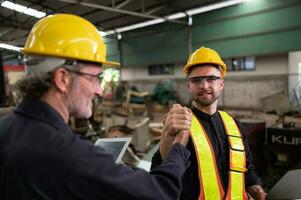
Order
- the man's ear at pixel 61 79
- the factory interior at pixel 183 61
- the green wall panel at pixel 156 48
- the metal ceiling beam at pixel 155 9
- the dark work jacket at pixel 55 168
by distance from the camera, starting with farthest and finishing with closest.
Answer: the green wall panel at pixel 156 48 < the metal ceiling beam at pixel 155 9 < the factory interior at pixel 183 61 < the man's ear at pixel 61 79 < the dark work jacket at pixel 55 168

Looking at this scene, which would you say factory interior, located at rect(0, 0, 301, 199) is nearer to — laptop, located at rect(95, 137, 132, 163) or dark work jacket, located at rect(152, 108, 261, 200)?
dark work jacket, located at rect(152, 108, 261, 200)

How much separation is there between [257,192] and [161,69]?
9.44m

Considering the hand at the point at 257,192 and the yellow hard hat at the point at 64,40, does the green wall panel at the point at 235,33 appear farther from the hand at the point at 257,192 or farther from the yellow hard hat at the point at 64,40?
the yellow hard hat at the point at 64,40

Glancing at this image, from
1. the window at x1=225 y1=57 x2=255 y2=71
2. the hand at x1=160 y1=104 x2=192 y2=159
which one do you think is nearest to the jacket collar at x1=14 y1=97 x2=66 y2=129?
the hand at x1=160 y1=104 x2=192 y2=159

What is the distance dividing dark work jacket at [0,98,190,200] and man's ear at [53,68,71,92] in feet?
0.27

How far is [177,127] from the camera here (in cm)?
123

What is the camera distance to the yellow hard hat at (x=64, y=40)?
959mm

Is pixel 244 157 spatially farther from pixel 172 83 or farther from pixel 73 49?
pixel 172 83

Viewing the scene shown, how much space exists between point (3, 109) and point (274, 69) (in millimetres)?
6964

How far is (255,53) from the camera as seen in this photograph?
7.47m

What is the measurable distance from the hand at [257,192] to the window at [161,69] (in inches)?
349

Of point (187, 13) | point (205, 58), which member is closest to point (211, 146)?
point (205, 58)

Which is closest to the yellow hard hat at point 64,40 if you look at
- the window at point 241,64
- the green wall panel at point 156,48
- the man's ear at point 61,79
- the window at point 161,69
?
the man's ear at point 61,79

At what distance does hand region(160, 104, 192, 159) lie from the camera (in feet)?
3.95
